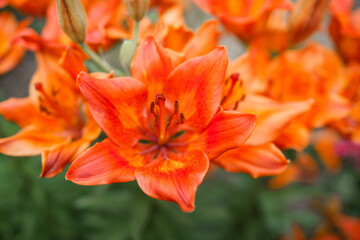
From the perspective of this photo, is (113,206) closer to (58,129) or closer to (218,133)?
(58,129)

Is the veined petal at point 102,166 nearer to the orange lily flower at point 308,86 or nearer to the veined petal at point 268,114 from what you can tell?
the veined petal at point 268,114

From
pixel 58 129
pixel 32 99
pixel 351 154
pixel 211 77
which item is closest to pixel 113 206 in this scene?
pixel 58 129

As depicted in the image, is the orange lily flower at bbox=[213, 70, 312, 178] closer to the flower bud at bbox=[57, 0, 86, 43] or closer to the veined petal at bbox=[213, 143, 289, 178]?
the veined petal at bbox=[213, 143, 289, 178]

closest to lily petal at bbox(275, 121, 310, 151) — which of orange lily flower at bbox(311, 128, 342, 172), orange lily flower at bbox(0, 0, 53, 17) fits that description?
orange lily flower at bbox(311, 128, 342, 172)

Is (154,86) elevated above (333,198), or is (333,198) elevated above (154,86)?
(154,86)

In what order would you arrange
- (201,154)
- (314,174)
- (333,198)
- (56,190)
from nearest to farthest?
1. (201,154)
2. (56,190)
3. (333,198)
4. (314,174)

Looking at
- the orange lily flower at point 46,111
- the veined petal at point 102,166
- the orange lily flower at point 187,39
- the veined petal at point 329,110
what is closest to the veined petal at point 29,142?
the orange lily flower at point 46,111
